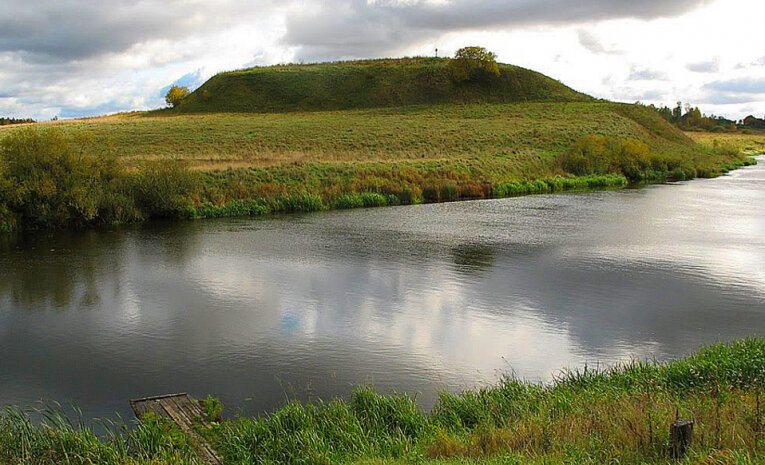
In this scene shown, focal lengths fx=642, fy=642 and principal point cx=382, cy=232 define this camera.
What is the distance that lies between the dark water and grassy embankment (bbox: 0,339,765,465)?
120cm

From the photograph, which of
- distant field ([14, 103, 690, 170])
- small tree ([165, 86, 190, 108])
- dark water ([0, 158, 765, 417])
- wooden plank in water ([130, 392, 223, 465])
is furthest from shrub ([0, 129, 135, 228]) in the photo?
small tree ([165, 86, 190, 108])

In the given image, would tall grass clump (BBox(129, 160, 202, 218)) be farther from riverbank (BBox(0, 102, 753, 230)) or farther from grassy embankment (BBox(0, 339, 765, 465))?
grassy embankment (BBox(0, 339, 765, 465))

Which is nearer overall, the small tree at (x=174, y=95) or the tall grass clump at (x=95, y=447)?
the tall grass clump at (x=95, y=447)

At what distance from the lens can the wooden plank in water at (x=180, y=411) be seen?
6.43 m

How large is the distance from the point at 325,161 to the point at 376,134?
57.4ft

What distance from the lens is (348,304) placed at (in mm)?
12984

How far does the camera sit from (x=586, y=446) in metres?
5.45

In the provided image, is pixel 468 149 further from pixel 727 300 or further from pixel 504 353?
pixel 504 353

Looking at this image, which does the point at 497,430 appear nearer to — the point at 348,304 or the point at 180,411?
the point at 180,411

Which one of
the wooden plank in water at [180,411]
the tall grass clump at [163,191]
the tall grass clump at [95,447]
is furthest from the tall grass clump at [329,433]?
the tall grass clump at [163,191]

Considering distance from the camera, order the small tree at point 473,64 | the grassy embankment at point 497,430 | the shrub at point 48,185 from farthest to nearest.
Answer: the small tree at point 473,64 → the shrub at point 48,185 → the grassy embankment at point 497,430

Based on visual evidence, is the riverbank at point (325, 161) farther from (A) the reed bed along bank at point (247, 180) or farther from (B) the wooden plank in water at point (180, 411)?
A: (B) the wooden plank in water at point (180, 411)

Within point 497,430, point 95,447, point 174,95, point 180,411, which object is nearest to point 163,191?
point 180,411

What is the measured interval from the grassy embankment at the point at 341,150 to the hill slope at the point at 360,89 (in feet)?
0.90
